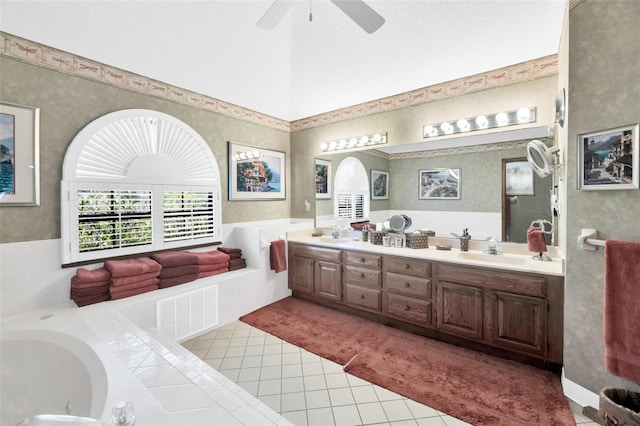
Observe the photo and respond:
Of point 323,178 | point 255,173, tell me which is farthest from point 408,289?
point 255,173

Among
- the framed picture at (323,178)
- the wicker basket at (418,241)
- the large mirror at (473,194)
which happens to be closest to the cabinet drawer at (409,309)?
the wicker basket at (418,241)

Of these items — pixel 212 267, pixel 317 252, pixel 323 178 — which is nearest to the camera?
pixel 212 267

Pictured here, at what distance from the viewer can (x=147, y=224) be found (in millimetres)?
2861

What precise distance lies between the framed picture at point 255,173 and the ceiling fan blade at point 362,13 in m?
2.32

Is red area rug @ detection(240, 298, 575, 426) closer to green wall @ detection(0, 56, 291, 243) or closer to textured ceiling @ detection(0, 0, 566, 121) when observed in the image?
green wall @ detection(0, 56, 291, 243)

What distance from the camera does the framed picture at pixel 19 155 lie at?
211 cm

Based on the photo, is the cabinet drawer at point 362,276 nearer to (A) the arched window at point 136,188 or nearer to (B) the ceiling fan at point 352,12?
(A) the arched window at point 136,188

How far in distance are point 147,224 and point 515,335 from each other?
3492 millimetres

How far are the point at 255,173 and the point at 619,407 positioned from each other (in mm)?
3782

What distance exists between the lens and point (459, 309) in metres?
2.48

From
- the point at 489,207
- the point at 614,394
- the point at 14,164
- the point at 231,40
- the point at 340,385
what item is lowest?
the point at 340,385

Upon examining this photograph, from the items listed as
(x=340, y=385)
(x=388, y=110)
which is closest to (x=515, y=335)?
(x=340, y=385)

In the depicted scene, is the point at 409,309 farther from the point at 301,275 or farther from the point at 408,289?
the point at 301,275

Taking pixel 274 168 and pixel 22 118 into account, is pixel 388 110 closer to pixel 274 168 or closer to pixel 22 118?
pixel 274 168
